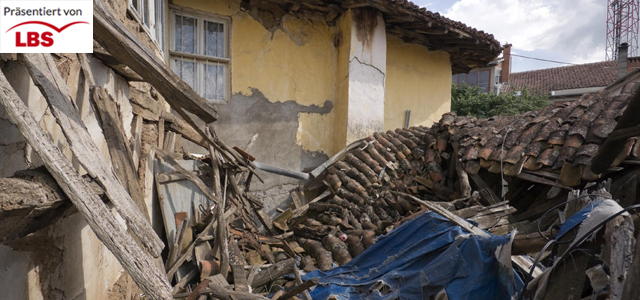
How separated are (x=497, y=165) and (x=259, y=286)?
3.83 m

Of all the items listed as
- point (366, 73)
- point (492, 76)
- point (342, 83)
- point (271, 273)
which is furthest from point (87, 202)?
point (492, 76)

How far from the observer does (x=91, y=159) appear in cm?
183

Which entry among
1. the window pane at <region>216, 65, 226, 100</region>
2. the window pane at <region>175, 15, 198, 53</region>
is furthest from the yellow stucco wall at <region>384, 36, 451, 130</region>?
the window pane at <region>175, 15, 198, 53</region>

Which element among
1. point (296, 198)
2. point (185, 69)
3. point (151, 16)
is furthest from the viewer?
point (296, 198)

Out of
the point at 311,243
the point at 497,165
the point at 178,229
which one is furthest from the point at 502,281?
the point at 178,229

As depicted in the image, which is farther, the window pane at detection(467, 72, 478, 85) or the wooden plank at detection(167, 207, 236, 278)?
the window pane at detection(467, 72, 478, 85)

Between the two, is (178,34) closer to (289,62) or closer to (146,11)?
(146,11)

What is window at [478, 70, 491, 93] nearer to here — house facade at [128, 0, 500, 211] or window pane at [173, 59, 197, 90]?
house facade at [128, 0, 500, 211]

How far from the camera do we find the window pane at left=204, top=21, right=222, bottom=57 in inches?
275

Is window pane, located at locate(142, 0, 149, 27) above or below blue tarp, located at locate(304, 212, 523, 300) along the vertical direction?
above

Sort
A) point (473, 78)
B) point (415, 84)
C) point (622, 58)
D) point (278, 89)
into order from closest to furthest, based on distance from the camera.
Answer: point (278, 89) < point (415, 84) < point (622, 58) < point (473, 78)

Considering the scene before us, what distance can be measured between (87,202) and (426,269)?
3136 mm

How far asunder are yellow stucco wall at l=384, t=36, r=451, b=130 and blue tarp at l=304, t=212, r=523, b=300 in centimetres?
523

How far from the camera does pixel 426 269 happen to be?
363cm
